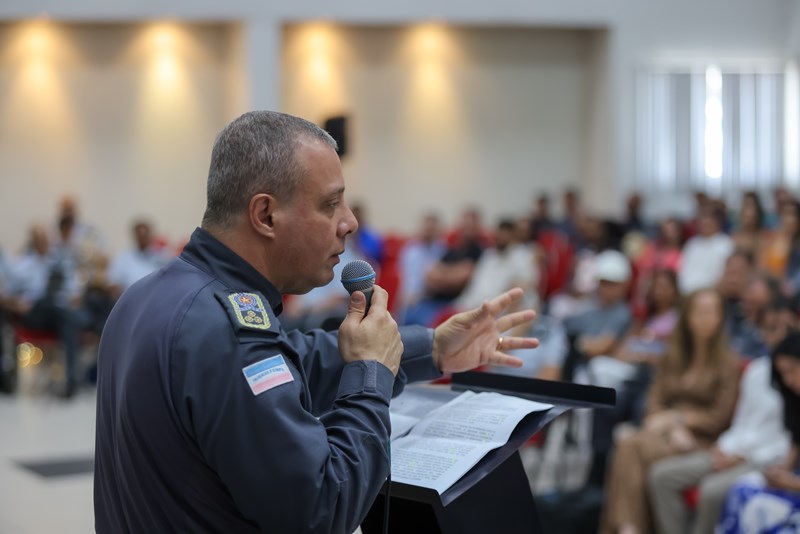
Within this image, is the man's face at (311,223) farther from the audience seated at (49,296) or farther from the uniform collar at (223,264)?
the audience seated at (49,296)

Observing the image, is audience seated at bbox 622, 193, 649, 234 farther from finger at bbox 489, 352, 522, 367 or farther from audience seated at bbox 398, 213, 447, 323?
finger at bbox 489, 352, 522, 367

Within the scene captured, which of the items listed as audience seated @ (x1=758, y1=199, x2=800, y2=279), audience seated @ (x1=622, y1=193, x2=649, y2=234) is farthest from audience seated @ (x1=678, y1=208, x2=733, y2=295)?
audience seated @ (x1=622, y1=193, x2=649, y2=234)

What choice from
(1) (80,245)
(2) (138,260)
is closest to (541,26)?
(2) (138,260)

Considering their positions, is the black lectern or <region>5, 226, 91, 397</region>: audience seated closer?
the black lectern

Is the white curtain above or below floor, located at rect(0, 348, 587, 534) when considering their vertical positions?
above

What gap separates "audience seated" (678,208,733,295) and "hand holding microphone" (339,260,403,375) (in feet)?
27.6

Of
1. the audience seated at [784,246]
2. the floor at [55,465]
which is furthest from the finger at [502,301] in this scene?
the audience seated at [784,246]

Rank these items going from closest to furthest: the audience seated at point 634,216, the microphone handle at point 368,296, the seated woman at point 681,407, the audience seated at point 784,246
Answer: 1. the microphone handle at point 368,296
2. the seated woman at point 681,407
3. the audience seated at point 784,246
4. the audience seated at point 634,216

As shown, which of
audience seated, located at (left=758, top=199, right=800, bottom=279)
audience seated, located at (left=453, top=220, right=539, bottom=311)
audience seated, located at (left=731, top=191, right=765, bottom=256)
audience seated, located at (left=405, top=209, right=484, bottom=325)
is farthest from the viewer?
audience seated, located at (left=453, top=220, right=539, bottom=311)

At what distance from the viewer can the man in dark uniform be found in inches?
52.7

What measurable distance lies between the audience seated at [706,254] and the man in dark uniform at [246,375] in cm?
851

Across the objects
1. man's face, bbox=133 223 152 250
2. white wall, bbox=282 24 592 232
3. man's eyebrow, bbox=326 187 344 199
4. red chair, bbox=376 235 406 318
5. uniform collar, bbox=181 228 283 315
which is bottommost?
red chair, bbox=376 235 406 318

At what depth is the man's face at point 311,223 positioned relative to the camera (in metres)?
1.50

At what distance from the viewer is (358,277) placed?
1.67 meters
